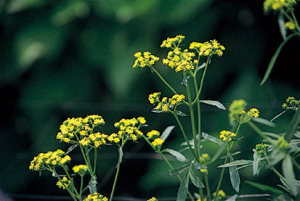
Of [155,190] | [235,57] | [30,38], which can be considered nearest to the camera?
[155,190]

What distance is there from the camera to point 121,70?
1.37 meters

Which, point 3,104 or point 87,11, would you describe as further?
point 3,104

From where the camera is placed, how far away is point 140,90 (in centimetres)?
144

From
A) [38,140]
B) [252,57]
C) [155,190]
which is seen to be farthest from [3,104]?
[252,57]

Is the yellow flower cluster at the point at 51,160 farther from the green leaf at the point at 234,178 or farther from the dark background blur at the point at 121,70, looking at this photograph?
the dark background blur at the point at 121,70

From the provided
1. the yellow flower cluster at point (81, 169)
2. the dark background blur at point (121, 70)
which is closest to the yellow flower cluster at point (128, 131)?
the yellow flower cluster at point (81, 169)

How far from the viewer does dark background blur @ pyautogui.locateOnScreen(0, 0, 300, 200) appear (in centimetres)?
132

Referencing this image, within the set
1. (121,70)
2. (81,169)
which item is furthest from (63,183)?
(121,70)

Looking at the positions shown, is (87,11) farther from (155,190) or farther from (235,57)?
(155,190)

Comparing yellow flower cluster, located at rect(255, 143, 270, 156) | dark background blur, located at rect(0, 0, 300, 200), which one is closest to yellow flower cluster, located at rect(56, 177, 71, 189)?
yellow flower cluster, located at rect(255, 143, 270, 156)

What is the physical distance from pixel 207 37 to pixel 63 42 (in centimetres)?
61

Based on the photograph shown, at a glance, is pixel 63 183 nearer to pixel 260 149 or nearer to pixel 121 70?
pixel 260 149

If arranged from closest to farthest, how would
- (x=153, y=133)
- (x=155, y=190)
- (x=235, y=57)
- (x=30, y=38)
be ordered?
(x=153, y=133) → (x=155, y=190) → (x=235, y=57) → (x=30, y=38)

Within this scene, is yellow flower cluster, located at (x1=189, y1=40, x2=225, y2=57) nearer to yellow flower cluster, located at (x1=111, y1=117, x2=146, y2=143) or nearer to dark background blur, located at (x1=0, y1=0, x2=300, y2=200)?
yellow flower cluster, located at (x1=111, y1=117, x2=146, y2=143)
